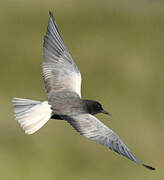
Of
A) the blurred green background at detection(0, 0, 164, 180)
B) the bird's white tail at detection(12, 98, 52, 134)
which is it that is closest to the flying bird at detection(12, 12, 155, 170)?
the bird's white tail at detection(12, 98, 52, 134)

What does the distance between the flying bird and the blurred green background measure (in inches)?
119

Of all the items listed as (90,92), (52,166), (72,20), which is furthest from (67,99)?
(72,20)

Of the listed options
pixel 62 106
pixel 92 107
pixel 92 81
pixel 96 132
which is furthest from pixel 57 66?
pixel 92 81

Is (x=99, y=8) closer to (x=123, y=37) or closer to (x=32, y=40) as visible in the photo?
(x=123, y=37)

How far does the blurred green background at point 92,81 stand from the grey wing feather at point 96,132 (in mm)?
3899

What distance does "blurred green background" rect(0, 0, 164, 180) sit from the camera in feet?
42.0

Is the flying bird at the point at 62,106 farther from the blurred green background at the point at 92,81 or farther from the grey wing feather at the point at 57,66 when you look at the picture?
the blurred green background at the point at 92,81

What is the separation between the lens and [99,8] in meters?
20.2

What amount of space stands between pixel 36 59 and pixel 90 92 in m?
1.45

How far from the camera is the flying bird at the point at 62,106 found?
24.8 ft

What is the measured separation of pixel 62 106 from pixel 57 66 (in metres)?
0.93

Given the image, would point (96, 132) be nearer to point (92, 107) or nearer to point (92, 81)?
point (92, 107)

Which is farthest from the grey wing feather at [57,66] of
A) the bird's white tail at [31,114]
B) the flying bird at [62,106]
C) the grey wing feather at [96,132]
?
the grey wing feather at [96,132]

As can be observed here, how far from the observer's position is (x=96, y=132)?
7.57m
